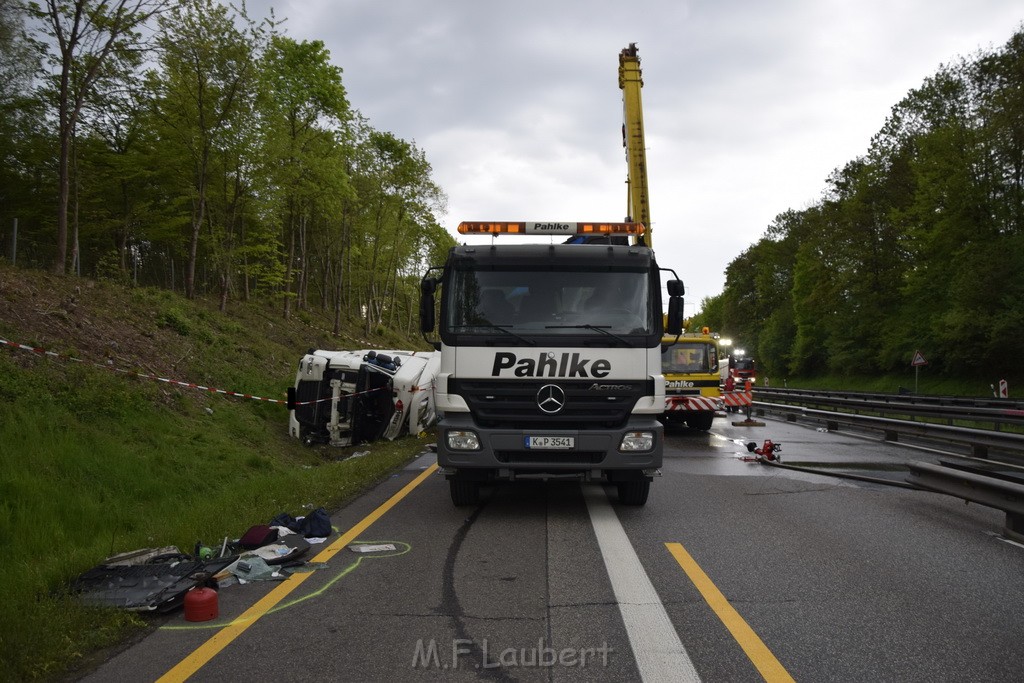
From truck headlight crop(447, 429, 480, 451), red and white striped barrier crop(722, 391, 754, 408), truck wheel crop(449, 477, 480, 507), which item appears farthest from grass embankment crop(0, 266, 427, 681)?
red and white striped barrier crop(722, 391, 754, 408)

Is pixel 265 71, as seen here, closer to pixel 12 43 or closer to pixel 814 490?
pixel 12 43

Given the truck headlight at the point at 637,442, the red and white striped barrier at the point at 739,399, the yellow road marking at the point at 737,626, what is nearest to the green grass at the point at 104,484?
the truck headlight at the point at 637,442

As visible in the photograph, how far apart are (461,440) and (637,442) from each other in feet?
5.82

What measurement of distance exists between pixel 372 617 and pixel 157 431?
8.58 m

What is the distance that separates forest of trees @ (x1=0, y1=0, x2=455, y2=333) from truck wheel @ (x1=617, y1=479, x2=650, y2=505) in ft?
54.4

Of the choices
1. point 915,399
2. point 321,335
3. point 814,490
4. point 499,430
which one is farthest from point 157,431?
point 915,399

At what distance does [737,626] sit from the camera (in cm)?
429

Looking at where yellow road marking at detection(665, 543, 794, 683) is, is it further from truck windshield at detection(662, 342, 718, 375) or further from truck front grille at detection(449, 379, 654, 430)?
truck windshield at detection(662, 342, 718, 375)

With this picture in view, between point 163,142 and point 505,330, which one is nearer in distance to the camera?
point 505,330

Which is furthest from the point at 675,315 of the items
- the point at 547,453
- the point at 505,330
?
the point at 547,453

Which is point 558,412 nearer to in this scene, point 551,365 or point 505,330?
point 551,365

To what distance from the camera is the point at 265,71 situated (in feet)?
81.5

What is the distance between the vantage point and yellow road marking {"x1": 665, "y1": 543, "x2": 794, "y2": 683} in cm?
365

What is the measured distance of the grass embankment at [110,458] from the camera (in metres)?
4.57
